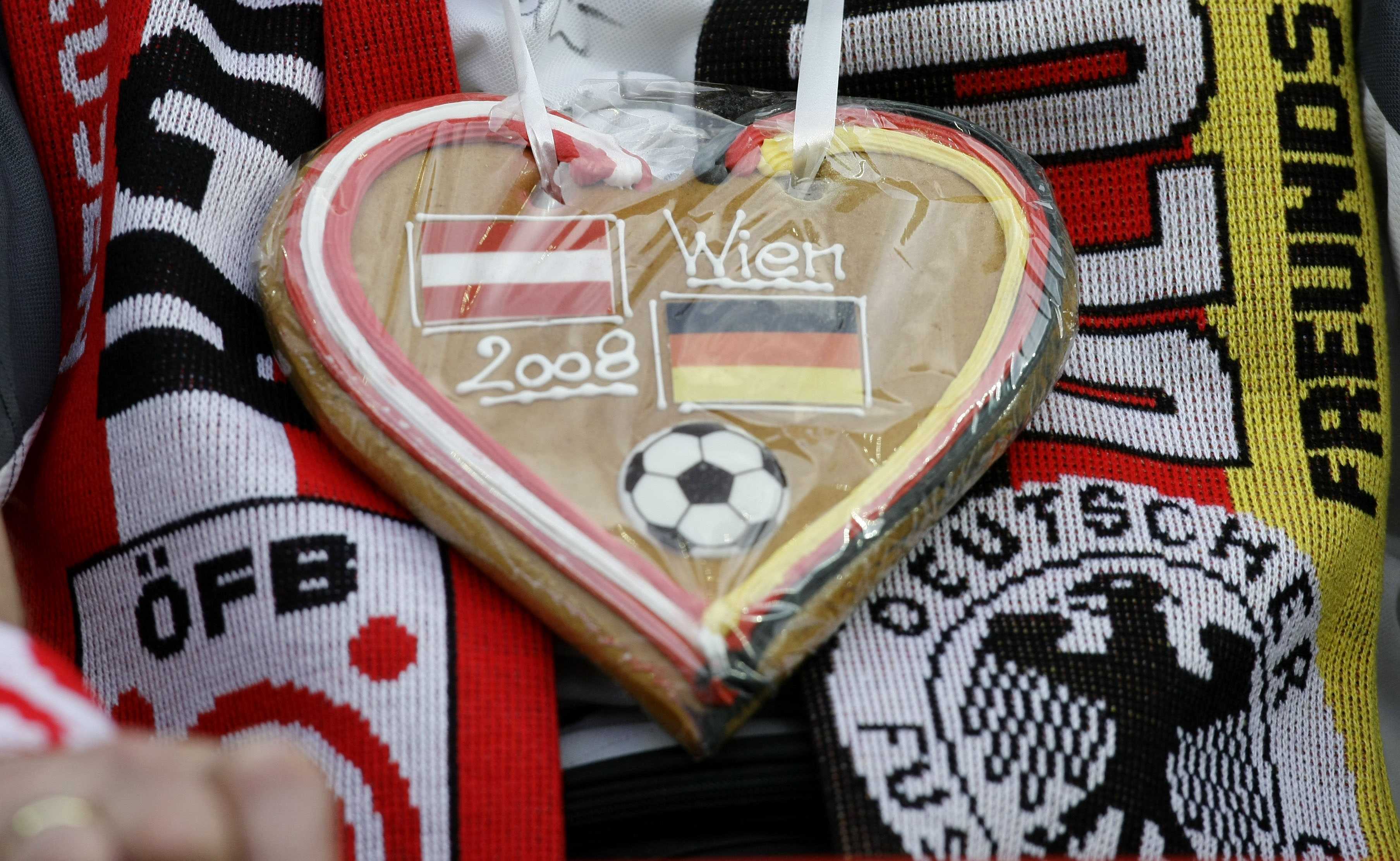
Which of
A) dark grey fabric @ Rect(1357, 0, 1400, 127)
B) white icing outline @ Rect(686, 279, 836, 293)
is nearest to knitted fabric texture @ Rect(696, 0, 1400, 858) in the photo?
dark grey fabric @ Rect(1357, 0, 1400, 127)

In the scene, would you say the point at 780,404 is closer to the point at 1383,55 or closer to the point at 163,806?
the point at 163,806

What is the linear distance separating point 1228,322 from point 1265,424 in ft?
0.24

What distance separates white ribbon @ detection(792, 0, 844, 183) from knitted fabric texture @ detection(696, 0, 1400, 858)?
3.9 inches

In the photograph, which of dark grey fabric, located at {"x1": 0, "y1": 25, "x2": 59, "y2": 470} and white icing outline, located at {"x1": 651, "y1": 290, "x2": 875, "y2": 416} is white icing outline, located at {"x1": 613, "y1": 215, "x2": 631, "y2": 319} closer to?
white icing outline, located at {"x1": 651, "y1": 290, "x2": 875, "y2": 416}

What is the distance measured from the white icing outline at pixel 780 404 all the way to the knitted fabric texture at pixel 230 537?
0.48 ft

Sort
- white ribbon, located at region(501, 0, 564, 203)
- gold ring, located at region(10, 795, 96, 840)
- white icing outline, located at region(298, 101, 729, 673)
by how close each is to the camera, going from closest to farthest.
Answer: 1. gold ring, located at region(10, 795, 96, 840)
2. white icing outline, located at region(298, 101, 729, 673)
3. white ribbon, located at region(501, 0, 564, 203)

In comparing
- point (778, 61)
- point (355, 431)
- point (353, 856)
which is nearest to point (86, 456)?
point (355, 431)

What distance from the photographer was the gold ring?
0.29 m

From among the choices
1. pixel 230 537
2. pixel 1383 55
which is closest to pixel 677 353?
pixel 230 537

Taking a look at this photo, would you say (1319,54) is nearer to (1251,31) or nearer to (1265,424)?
(1251,31)

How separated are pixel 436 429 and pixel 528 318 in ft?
0.27

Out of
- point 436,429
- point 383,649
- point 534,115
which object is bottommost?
point 383,649

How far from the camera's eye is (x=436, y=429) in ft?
1.71

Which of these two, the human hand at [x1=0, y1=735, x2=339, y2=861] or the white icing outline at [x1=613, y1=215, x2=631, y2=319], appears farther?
the white icing outline at [x1=613, y1=215, x2=631, y2=319]
